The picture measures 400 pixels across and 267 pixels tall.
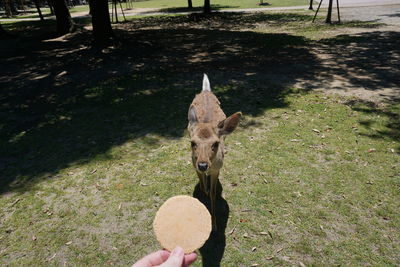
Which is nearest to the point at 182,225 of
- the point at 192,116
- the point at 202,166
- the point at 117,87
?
the point at 202,166

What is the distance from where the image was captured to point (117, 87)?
11.6 metres

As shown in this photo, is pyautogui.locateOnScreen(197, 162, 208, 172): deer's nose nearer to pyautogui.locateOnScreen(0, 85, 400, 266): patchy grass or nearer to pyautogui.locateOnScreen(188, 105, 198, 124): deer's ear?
pyautogui.locateOnScreen(188, 105, 198, 124): deer's ear

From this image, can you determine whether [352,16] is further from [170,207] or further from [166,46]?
[170,207]

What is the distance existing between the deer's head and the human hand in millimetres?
1282

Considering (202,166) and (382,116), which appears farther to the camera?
(382,116)

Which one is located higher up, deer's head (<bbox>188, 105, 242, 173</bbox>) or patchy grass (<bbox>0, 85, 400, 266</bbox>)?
deer's head (<bbox>188, 105, 242, 173</bbox>)

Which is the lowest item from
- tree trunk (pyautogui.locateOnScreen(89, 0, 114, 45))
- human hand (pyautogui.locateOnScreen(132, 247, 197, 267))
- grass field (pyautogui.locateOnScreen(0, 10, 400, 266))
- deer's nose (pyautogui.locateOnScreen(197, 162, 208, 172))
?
grass field (pyautogui.locateOnScreen(0, 10, 400, 266))

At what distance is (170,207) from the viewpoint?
3.42 meters

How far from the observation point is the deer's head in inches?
159

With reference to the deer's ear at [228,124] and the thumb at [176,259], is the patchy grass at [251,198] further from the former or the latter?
the thumb at [176,259]

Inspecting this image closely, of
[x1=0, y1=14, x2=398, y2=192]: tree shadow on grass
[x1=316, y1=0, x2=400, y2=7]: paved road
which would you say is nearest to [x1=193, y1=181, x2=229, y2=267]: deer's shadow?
[x1=0, y1=14, x2=398, y2=192]: tree shadow on grass

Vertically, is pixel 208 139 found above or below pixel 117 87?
above

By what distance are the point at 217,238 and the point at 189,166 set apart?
7.11ft

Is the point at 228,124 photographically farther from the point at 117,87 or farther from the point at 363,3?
the point at 363,3
